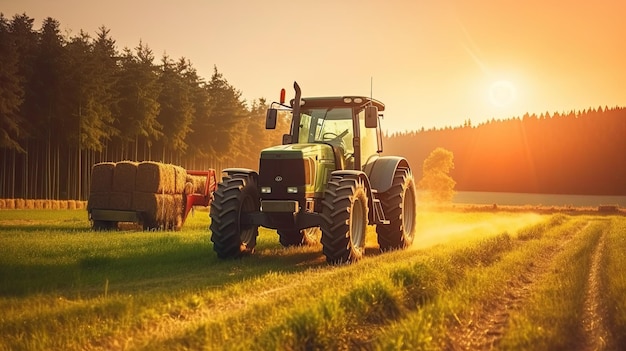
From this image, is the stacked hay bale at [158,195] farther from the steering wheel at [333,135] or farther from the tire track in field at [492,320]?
the tire track in field at [492,320]

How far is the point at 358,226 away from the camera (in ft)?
39.6

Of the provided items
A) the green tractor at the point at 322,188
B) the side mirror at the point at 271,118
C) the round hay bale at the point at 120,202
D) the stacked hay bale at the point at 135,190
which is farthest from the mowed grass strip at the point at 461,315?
the round hay bale at the point at 120,202

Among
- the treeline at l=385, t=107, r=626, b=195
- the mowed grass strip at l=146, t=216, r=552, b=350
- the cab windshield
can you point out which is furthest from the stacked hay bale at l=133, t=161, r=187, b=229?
the treeline at l=385, t=107, r=626, b=195

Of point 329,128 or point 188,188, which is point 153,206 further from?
point 329,128

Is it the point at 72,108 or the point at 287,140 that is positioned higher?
the point at 72,108

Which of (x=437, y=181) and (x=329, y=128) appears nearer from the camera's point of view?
(x=329, y=128)

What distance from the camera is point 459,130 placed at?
15762cm

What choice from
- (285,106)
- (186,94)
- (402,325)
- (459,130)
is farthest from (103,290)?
(459,130)

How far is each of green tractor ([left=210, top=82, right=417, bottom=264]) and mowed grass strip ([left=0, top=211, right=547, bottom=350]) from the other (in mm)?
684

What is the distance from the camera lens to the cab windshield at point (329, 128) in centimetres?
1332

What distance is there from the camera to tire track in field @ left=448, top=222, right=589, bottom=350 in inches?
238

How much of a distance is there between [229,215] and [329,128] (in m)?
3.29

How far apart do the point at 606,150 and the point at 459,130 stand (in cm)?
4232

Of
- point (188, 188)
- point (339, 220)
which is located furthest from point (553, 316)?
point (188, 188)
